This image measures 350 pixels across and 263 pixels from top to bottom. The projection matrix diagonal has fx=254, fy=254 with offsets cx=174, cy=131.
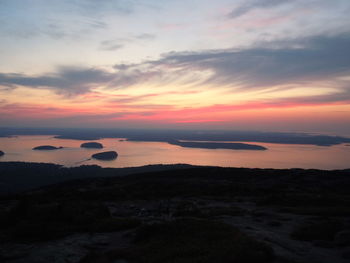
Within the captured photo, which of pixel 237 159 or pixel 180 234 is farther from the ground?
pixel 180 234

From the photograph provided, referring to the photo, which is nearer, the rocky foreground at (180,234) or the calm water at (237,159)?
the rocky foreground at (180,234)

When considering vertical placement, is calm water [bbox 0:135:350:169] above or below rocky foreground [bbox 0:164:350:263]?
below

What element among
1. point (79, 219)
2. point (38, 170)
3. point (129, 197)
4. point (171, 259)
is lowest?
point (38, 170)

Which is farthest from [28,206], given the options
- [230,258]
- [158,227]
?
[230,258]

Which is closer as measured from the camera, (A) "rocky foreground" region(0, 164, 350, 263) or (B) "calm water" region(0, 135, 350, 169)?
(A) "rocky foreground" region(0, 164, 350, 263)

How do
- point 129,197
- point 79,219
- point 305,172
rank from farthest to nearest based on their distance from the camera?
point 305,172 → point 129,197 → point 79,219

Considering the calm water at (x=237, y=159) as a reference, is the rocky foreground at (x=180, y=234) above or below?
above

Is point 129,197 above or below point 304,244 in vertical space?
below

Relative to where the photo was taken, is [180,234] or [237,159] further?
[237,159]

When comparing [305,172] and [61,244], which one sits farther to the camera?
[305,172]

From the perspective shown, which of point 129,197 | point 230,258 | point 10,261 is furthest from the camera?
point 129,197

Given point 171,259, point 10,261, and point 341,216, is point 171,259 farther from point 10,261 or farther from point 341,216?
point 341,216
